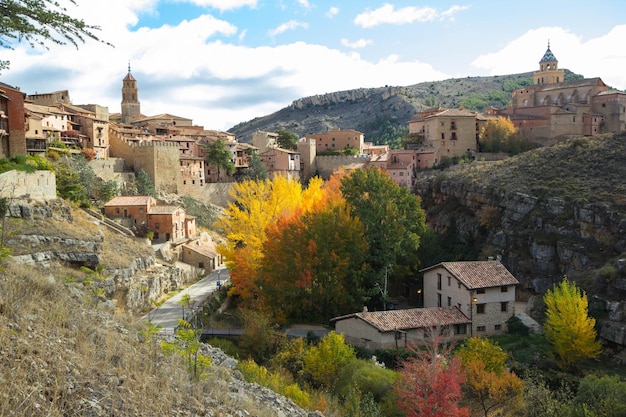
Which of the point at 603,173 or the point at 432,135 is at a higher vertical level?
the point at 432,135

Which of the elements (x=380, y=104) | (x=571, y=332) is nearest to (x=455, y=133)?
(x=571, y=332)

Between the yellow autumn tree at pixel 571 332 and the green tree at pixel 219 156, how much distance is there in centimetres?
3819

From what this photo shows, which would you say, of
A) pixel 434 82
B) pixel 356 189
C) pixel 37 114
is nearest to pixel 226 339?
pixel 356 189

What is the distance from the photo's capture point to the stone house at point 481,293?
2808 cm

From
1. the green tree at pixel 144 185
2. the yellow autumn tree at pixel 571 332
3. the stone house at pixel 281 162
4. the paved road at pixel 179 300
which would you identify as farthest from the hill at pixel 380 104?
the yellow autumn tree at pixel 571 332

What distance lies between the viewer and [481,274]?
29109mm

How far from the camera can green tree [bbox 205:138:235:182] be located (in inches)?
2184

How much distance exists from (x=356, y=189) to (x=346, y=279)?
6609 mm

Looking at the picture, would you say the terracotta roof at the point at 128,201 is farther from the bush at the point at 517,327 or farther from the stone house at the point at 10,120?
the bush at the point at 517,327

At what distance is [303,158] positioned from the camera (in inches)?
2628

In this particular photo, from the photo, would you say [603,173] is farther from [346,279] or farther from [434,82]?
[434,82]

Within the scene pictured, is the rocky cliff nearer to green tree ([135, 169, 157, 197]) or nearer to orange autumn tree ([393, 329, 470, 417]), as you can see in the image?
orange autumn tree ([393, 329, 470, 417])

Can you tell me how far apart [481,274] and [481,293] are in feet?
4.24

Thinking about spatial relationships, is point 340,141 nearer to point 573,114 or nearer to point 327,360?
point 573,114
